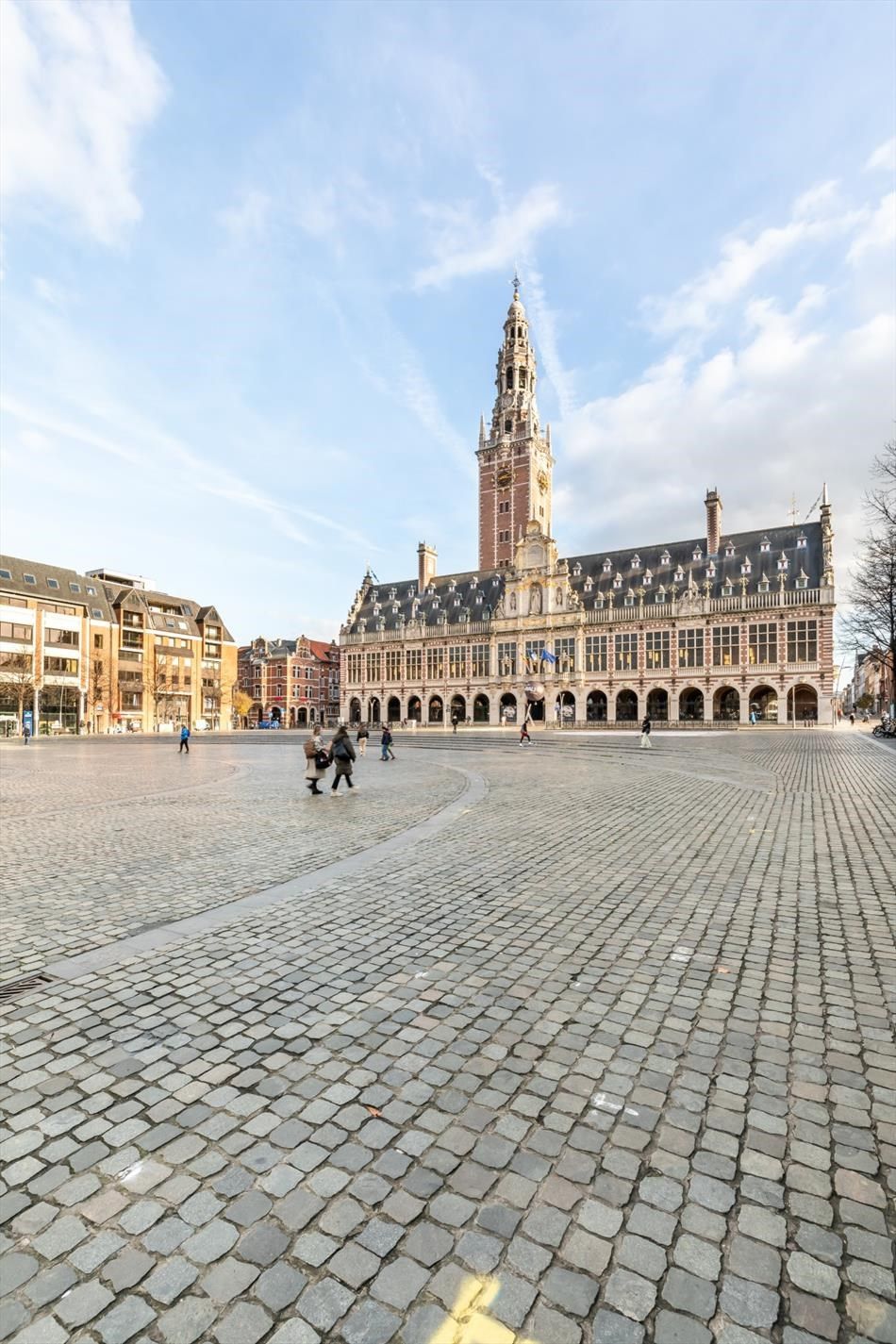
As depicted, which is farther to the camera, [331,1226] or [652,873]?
[652,873]

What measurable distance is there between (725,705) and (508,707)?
21.6 meters

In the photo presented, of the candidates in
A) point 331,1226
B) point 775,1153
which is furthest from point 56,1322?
point 775,1153

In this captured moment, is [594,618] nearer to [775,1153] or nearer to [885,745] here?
[885,745]

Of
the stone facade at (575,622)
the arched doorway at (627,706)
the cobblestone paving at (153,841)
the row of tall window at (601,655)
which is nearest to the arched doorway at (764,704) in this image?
the stone facade at (575,622)

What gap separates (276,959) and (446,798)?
8602 millimetres

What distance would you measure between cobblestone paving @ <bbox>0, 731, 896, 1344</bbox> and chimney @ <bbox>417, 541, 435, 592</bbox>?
3020 inches

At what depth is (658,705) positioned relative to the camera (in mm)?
61688

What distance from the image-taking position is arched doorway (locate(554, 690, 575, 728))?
6456cm

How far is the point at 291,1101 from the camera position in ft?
10.8

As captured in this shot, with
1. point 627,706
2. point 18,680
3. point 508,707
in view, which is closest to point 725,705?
point 627,706

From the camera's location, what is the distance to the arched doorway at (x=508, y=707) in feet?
225

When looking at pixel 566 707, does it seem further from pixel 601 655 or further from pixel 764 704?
pixel 764 704

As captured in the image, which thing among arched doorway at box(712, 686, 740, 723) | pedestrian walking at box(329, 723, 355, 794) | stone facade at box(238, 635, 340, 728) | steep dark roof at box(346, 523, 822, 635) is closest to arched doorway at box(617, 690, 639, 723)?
arched doorway at box(712, 686, 740, 723)

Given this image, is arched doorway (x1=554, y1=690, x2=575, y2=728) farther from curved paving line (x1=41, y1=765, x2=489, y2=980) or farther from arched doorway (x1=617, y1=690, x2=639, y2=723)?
curved paving line (x1=41, y1=765, x2=489, y2=980)
